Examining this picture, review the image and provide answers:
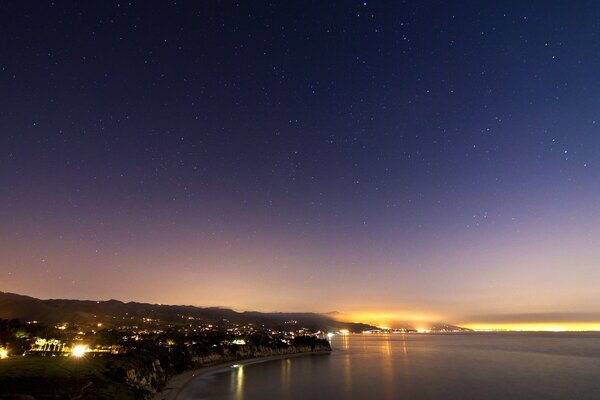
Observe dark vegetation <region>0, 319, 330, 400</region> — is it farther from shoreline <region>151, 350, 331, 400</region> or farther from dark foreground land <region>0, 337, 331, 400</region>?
shoreline <region>151, 350, 331, 400</region>

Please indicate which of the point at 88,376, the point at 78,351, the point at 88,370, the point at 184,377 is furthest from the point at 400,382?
the point at 78,351

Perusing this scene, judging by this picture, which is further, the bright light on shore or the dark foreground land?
the bright light on shore

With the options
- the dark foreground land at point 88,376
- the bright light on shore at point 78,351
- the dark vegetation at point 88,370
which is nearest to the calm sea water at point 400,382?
the dark foreground land at point 88,376

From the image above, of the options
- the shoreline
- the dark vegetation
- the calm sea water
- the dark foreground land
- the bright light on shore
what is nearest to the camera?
the dark foreground land

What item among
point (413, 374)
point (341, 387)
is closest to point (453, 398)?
point (341, 387)

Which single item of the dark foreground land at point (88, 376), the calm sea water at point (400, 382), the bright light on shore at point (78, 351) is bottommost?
the calm sea water at point (400, 382)

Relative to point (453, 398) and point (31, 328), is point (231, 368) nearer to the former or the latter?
point (31, 328)

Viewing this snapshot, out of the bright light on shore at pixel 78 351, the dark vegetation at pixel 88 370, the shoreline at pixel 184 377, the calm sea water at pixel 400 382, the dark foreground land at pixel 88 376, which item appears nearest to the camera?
the dark foreground land at pixel 88 376

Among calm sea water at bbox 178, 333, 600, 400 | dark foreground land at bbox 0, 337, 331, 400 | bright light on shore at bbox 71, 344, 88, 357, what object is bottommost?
calm sea water at bbox 178, 333, 600, 400

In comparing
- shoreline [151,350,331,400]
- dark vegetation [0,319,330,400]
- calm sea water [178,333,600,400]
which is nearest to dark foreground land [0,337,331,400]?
dark vegetation [0,319,330,400]

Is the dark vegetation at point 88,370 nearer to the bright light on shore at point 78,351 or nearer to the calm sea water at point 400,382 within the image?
the bright light on shore at point 78,351

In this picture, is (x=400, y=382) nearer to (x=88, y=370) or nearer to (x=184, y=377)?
(x=184, y=377)
